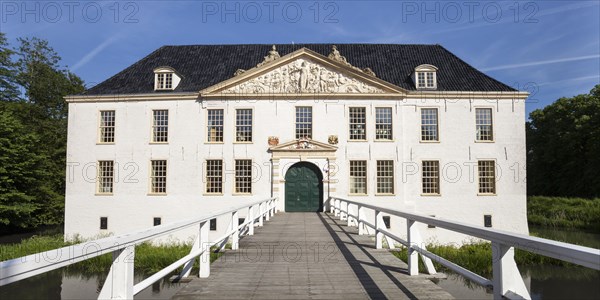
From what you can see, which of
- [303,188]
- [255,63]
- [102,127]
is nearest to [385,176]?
[303,188]

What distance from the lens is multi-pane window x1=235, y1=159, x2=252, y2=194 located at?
78.4ft

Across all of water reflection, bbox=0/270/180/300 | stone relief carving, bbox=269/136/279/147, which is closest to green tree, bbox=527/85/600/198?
stone relief carving, bbox=269/136/279/147

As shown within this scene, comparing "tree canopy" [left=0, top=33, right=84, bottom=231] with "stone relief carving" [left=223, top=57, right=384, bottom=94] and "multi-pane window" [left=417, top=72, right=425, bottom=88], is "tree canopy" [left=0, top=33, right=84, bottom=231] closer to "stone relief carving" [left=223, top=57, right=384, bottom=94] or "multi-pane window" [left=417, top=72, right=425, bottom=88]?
"stone relief carving" [left=223, top=57, right=384, bottom=94]

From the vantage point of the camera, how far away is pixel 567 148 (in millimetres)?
38906

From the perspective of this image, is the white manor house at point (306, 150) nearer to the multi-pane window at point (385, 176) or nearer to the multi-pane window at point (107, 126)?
the multi-pane window at point (385, 176)

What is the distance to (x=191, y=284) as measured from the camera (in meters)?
5.12

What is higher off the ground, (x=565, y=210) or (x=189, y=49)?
(x=189, y=49)

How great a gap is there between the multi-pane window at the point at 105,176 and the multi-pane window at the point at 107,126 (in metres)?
1.35

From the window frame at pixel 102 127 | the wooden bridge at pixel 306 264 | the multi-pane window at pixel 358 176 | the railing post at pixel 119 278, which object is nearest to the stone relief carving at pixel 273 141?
the multi-pane window at pixel 358 176

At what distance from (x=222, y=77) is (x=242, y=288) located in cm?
2246

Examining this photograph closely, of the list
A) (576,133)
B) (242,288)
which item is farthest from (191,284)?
(576,133)

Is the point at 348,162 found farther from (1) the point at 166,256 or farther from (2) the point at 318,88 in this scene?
(1) the point at 166,256

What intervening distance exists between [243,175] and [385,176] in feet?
26.0

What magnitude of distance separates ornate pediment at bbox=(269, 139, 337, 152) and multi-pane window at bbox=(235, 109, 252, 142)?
169 centimetres
